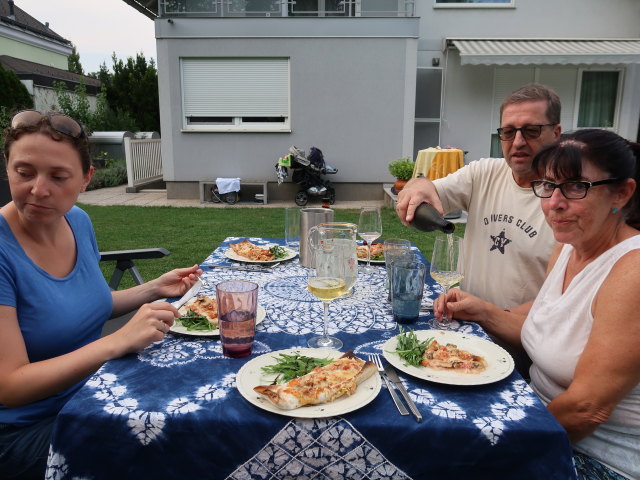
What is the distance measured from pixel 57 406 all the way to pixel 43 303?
0.36 m

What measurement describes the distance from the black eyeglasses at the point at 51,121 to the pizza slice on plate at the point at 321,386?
1.12m

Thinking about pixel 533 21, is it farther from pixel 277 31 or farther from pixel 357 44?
pixel 277 31

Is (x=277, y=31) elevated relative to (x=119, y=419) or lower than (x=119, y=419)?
elevated

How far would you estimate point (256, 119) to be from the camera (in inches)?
444

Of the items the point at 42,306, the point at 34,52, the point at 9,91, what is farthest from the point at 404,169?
the point at 34,52

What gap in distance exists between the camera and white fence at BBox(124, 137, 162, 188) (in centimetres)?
1248

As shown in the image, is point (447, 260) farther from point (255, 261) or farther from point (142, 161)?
point (142, 161)

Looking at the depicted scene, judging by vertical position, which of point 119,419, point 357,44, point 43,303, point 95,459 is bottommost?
point 95,459

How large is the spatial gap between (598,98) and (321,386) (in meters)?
13.2

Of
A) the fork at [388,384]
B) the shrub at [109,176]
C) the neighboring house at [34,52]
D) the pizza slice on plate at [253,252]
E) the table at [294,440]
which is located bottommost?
the shrub at [109,176]

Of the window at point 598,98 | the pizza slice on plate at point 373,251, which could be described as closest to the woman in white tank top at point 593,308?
the pizza slice on plate at point 373,251

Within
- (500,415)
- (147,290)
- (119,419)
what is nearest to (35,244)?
(147,290)

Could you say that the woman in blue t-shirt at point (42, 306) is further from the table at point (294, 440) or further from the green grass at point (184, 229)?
the green grass at point (184, 229)

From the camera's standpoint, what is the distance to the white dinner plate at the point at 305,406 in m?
1.14
